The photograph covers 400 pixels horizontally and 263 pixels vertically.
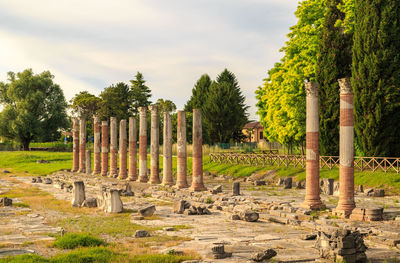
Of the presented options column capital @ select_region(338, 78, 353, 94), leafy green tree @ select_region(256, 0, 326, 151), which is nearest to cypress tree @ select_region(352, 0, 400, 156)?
leafy green tree @ select_region(256, 0, 326, 151)

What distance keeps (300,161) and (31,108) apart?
50.8 metres

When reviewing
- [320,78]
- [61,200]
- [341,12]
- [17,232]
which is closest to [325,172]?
[320,78]

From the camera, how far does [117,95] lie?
76375 millimetres

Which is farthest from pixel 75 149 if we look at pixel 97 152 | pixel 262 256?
pixel 262 256

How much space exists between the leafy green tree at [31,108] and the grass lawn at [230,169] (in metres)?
7.90

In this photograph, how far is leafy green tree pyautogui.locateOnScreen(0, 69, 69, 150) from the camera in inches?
A: 2692

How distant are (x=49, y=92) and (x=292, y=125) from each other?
1979 inches

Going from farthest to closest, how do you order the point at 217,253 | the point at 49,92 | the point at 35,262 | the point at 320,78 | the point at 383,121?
the point at 49,92 < the point at 320,78 < the point at 383,121 < the point at 217,253 < the point at 35,262

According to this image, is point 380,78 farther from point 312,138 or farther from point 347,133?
point 347,133

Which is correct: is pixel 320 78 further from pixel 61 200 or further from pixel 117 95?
pixel 117 95

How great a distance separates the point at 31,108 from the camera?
69625mm

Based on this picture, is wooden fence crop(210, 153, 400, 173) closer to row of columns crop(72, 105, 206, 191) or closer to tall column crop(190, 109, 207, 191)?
row of columns crop(72, 105, 206, 191)

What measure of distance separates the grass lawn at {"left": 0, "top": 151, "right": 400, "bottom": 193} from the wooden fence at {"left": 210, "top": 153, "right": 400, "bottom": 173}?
66 centimetres

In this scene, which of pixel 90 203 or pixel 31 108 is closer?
pixel 90 203
